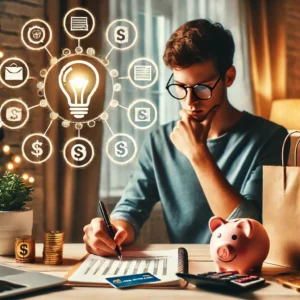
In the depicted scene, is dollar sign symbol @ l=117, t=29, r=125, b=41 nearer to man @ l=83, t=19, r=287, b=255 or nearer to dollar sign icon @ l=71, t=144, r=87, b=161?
man @ l=83, t=19, r=287, b=255

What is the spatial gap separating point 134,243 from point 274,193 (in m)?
0.52

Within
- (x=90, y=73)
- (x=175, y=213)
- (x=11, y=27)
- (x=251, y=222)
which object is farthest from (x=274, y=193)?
(x=11, y=27)

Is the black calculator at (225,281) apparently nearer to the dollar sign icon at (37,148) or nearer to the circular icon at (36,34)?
the dollar sign icon at (37,148)

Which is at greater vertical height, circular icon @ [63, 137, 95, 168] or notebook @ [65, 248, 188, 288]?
circular icon @ [63, 137, 95, 168]

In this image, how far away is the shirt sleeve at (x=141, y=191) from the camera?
155 centimetres

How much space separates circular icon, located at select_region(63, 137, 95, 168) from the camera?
62.7 inches

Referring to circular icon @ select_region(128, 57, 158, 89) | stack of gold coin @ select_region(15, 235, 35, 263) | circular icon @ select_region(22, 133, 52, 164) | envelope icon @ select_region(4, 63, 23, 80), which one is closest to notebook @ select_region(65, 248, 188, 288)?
stack of gold coin @ select_region(15, 235, 35, 263)

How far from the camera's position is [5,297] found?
87 centimetres

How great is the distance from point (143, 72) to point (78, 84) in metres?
0.22

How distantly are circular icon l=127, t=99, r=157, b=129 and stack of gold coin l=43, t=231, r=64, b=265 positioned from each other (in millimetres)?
547

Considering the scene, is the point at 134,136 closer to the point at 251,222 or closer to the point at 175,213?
the point at 175,213

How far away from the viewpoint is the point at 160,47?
5.15 feet

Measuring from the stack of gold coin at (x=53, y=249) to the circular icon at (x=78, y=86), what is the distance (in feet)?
1.72

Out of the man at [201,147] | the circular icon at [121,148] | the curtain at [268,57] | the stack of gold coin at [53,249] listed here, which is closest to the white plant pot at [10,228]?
the stack of gold coin at [53,249]
